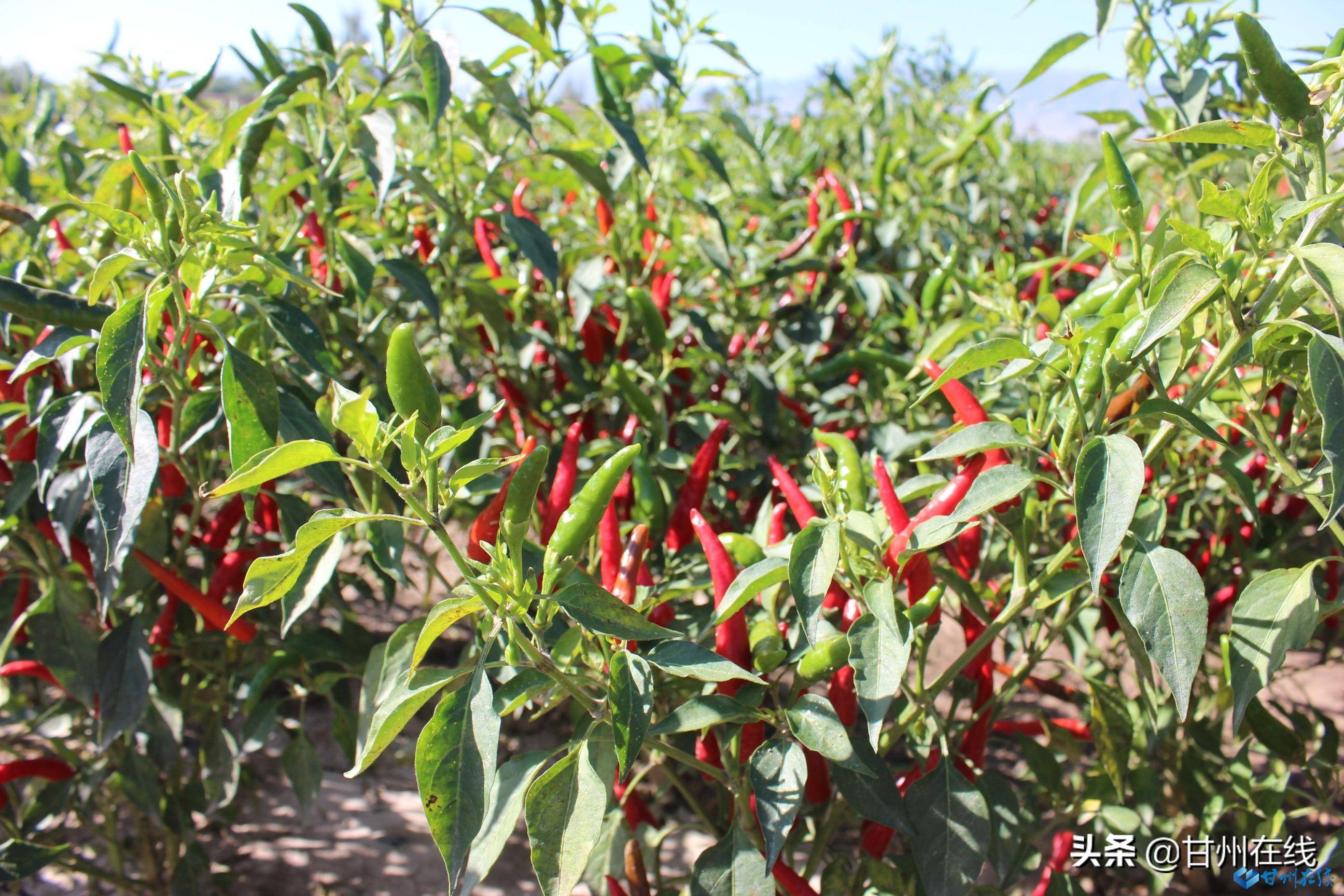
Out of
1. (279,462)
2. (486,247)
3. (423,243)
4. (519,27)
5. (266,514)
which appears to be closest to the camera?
(279,462)

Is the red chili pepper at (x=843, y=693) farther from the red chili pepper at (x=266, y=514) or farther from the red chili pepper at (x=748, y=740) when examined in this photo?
the red chili pepper at (x=266, y=514)

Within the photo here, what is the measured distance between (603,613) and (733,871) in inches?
18.1

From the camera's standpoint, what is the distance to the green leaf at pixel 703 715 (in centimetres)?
104

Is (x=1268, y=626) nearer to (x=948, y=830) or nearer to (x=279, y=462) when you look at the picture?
(x=948, y=830)

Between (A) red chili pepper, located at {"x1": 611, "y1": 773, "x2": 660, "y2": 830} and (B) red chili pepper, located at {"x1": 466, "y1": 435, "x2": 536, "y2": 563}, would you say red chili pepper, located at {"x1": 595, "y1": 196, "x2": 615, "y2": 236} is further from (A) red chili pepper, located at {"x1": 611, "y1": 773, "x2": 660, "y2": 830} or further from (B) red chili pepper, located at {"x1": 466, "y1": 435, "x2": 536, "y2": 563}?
(A) red chili pepper, located at {"x1": 611, "y1": 773, "x2": 660, "y2": 830}

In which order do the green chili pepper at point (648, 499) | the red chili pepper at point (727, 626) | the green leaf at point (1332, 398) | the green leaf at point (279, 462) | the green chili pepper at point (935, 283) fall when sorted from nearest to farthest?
1. the green leaf at point (279, 462)
2. the green leaf at point (1332, 398)
3. the red chili pepper at point (727, 626)
4. the green chili pepper at point (648, 499)
5. the green chili pepper at point (935, 283)

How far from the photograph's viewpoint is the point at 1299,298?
3.41 ft

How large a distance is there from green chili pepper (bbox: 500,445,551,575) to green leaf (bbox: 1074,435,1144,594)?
59 centimetres

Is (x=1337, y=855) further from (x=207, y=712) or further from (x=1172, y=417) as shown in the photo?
(x=207, y=712)

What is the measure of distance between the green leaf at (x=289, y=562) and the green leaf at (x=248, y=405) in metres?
0.25

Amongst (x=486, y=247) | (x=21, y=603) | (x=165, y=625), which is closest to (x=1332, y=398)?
(x=486, y=247)

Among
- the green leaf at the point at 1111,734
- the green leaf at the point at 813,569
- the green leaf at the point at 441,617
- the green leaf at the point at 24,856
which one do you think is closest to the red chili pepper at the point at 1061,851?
the green leaf at the point at 1111,734

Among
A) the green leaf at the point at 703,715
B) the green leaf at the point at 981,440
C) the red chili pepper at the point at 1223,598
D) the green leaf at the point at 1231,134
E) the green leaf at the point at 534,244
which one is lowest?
the red chili pepper at the point at 1223,598

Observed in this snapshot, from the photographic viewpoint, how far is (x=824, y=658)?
108 centimetres
